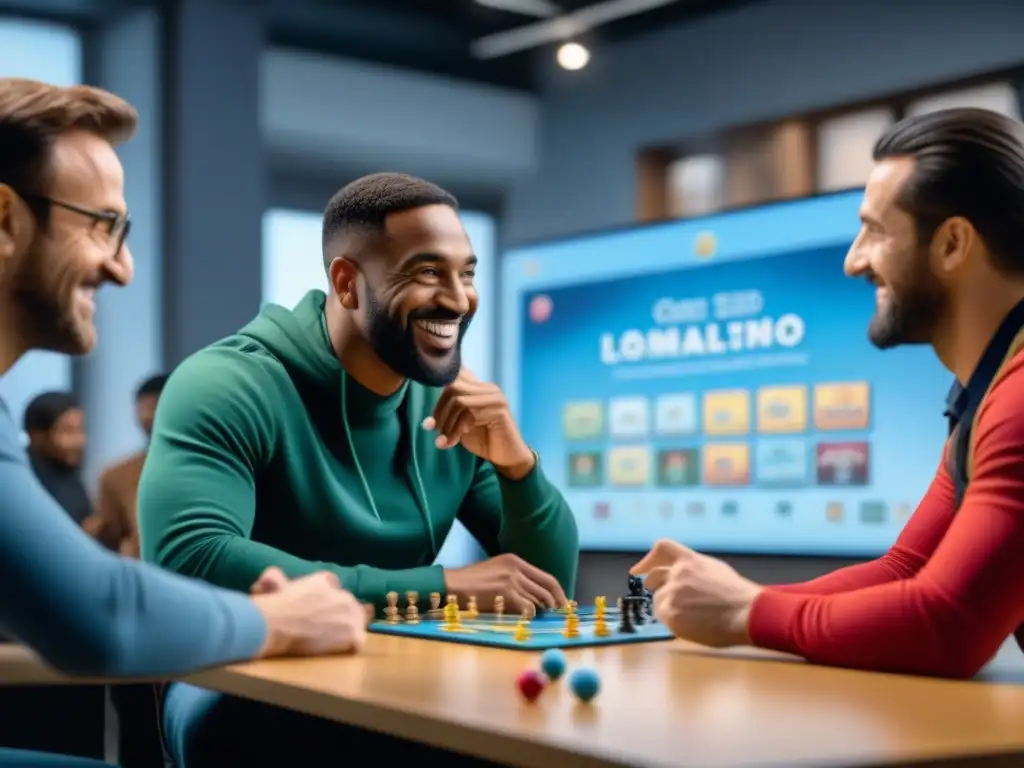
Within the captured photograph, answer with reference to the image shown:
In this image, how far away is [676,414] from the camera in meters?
4.57

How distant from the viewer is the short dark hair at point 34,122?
154 centimetres

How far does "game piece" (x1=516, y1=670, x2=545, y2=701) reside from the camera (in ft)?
Result: 4.33

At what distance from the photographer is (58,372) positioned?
682 cm

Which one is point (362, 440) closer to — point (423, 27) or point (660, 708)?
point (660, 708)

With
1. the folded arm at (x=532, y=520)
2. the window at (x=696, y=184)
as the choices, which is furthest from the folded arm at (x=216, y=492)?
the window at (x=696, y=184)

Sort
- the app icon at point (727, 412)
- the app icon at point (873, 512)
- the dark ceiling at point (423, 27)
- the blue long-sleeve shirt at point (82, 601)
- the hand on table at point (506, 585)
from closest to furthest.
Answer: the blue long-sleeve shirt at point (82, 601) < the hand on table at point (506, 585) < the app icon at point (873, 512) < the app icon at point (727, 412) < the dark ceiling at point (423, 27)

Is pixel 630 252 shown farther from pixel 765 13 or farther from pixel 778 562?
pixel 765 13

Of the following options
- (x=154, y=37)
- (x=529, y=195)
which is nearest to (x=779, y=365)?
(x=154, y=37)

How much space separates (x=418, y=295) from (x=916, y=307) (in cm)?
87

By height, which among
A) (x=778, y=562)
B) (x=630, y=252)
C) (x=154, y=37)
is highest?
(x=154, y=37)

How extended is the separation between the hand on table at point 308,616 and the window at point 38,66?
5319 millimetres

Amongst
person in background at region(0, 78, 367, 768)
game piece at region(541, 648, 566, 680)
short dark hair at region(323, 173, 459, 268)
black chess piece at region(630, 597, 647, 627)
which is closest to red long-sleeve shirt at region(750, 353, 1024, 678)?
game piece at region(541, 648, 566, 680)

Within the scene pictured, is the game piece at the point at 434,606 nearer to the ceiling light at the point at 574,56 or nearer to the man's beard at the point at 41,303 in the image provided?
the man's beard at the point at 41,303

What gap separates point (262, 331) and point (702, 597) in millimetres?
1023
